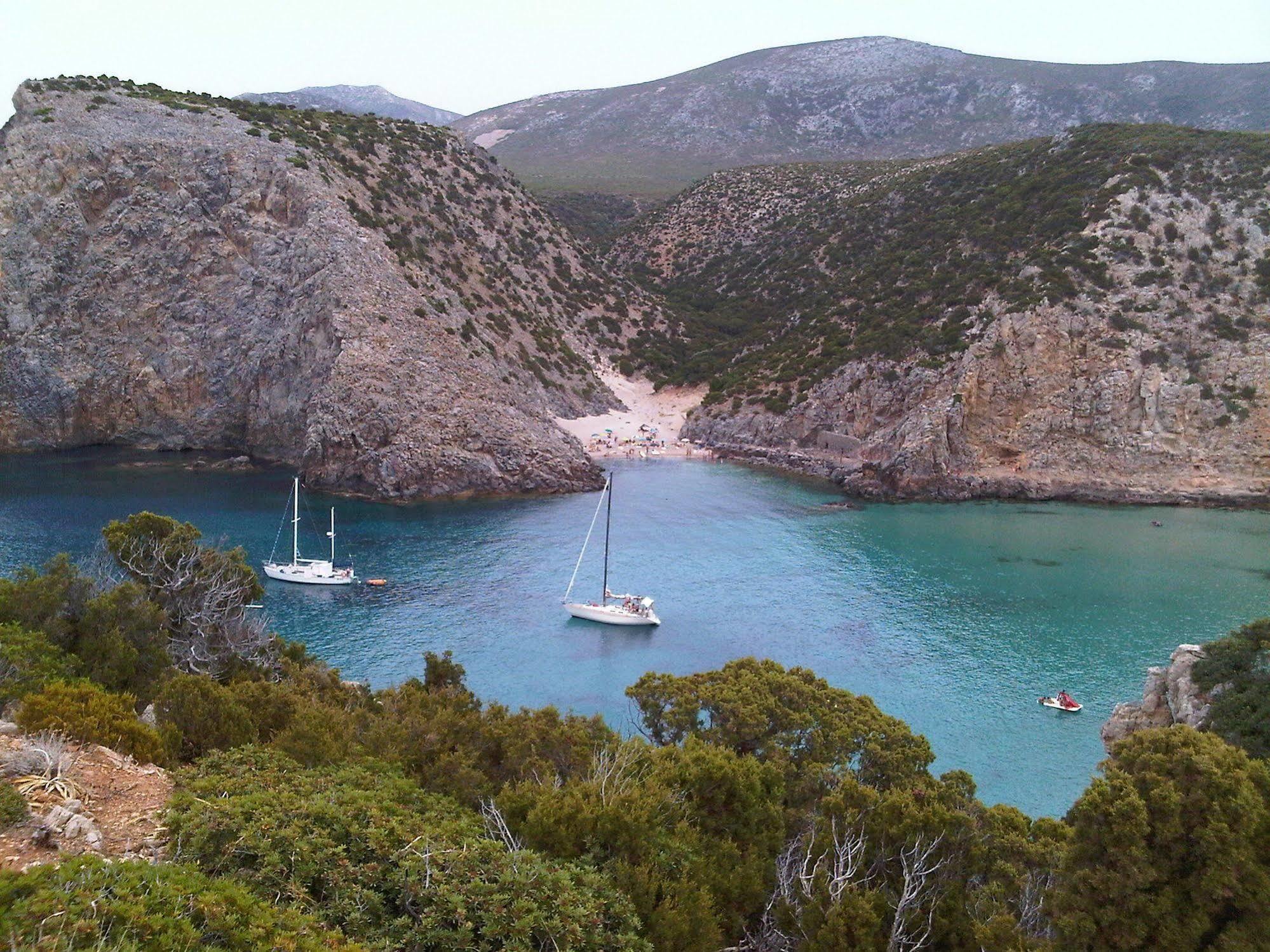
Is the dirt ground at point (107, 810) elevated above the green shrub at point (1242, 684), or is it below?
above

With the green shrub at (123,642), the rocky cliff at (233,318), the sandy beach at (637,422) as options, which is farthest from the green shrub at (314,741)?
the sandy beach at (637,422)

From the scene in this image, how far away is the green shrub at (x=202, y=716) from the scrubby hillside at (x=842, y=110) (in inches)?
4925

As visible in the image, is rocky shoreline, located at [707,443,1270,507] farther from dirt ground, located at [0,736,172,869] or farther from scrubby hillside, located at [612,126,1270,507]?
dirt ground, located at [0,736,172,869]

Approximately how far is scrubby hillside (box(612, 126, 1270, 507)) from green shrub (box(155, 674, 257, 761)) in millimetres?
49696

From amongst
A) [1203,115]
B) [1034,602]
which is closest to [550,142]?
[1203,115]

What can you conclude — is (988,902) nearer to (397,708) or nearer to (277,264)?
(397,708)

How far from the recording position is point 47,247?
2382 inches

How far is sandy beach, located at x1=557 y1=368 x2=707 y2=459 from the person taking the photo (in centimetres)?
7050

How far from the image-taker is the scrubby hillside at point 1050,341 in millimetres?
56719

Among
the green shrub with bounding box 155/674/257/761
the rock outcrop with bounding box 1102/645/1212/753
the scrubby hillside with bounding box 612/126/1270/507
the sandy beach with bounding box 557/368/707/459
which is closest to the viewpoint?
the green shrub with bounding box 155/674/257/761

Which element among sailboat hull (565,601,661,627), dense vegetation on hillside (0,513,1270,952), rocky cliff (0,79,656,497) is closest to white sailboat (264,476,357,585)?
sailboat hull (565,601,661,627)

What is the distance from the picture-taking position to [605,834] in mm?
11016

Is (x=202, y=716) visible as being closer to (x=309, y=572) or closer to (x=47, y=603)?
(x=47, y=603)

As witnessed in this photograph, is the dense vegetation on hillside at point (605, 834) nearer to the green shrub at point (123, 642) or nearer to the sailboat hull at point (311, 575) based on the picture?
the green shrub at point (123, 642)
